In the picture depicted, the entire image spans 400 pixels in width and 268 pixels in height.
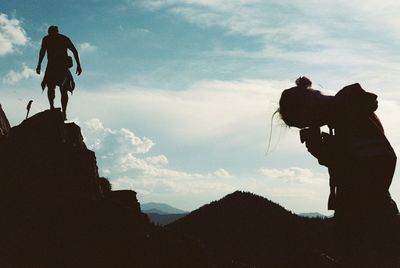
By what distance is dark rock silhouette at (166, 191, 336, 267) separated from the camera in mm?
48281

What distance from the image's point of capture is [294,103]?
9.82 feet

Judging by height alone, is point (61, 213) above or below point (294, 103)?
below

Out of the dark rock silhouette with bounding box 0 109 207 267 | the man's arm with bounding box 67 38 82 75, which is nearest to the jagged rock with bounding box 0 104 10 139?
the dark rock silhouette with bounding box 0 109 207 267

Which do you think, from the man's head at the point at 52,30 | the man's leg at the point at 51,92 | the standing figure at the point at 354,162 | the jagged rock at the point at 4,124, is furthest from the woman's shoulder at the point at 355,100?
the jagged rock at the point at 4,124

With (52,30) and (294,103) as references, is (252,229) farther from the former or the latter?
(294,103)

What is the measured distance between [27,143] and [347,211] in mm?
14085

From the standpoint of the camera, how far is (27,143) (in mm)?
15188

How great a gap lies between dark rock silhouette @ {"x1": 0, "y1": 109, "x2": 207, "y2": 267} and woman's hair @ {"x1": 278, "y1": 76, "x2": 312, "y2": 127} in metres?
9.92

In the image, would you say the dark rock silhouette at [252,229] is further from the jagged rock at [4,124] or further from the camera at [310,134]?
the camera at [310,134]

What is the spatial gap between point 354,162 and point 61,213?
1190 cm

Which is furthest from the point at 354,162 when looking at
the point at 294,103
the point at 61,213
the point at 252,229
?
the point at 252,229

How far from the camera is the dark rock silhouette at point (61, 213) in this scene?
12.2 metres

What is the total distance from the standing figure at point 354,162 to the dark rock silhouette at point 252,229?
4252 cm

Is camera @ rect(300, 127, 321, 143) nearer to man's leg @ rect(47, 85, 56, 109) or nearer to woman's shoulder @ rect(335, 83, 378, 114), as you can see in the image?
woman's shoulder @ rect(335, 83, 378, 114)
